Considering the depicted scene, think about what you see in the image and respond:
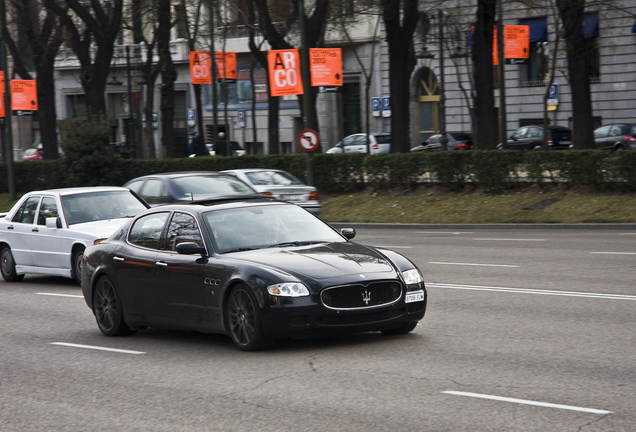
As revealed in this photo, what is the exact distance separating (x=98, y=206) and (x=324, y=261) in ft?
27.1

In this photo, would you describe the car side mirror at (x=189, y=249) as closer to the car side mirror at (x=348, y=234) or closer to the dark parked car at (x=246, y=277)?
the dark parked car at (x=246, y=277)

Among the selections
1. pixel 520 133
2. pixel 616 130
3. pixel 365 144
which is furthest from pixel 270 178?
pixel 365 144

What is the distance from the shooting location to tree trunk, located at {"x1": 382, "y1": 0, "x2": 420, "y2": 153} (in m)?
31.5

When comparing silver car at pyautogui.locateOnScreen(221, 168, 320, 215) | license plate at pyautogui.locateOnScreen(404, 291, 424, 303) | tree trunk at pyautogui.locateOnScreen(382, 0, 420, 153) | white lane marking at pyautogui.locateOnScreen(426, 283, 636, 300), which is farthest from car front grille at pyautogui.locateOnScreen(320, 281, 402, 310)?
tree trunk at pyautogui.locateOnScreen(382, 0, 420, 153)

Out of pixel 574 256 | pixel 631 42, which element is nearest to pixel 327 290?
pixel 574 256

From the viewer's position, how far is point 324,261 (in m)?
9.30

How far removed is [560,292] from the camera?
1270cm

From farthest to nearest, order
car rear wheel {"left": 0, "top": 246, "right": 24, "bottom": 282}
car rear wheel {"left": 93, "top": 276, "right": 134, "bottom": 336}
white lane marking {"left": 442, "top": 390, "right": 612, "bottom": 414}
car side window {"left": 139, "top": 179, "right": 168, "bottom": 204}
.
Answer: car side window {"left": 139, "top": 179, "right": 168, "bottom": 204}, car rear wheel {"left": 0, "top": 246, "right": 24, "bottom": 282}, car rear wheel {"left": 93, "top": 276, "right": 134, "bottom": 336}, white lane marking {"left": 442, "top": 390, "right": 612, "bottom": 414}

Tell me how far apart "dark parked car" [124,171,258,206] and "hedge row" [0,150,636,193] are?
10.0m

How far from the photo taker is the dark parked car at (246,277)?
355 inches

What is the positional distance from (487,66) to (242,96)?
1413 inches

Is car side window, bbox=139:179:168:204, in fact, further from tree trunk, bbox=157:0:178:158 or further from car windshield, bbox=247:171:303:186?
tree trunk, bbox=157:0:178:158

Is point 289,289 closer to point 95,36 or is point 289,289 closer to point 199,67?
point 95,36

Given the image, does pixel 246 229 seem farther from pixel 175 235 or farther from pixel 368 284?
pixel 368 284
